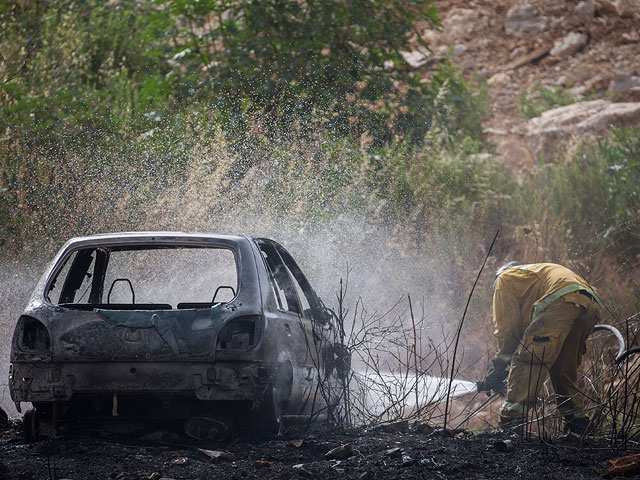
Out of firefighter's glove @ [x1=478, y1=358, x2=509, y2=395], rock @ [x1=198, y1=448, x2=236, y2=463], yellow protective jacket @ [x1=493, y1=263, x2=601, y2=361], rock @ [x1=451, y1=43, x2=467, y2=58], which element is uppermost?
rock @ [x1=451, y1=43, x2=467, y2=58]

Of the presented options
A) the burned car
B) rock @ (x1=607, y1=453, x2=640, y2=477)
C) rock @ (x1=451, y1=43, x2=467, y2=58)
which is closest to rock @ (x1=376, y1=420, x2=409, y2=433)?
the burned car

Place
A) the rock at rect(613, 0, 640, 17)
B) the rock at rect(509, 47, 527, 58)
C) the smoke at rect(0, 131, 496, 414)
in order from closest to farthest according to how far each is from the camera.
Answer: the smoke at rect(0, 131, 496, 414)
the rock at rect(509, 47, 527, 58)
the rock at rect(613, 0, 640, 17)

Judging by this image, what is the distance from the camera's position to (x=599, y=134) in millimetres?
15977

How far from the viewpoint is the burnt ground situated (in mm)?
3930

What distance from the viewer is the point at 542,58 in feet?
68.0

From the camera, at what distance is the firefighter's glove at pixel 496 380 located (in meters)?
6.67

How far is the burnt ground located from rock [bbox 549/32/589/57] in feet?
56.7

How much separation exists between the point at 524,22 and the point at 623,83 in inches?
165

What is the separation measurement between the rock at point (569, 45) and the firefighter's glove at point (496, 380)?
15685 millimetres

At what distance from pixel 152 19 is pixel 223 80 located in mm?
1769

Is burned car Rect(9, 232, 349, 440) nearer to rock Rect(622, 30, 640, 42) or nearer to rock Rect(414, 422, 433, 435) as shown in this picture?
rock Rect(414, 422, 433, 435)

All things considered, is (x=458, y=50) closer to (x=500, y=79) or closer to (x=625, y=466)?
(x=500, y=79)

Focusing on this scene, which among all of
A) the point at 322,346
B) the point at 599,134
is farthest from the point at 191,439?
the point at 599,134

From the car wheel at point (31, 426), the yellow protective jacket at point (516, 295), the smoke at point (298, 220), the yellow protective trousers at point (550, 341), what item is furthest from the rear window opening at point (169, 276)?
the car wheel at point (31, 426)
